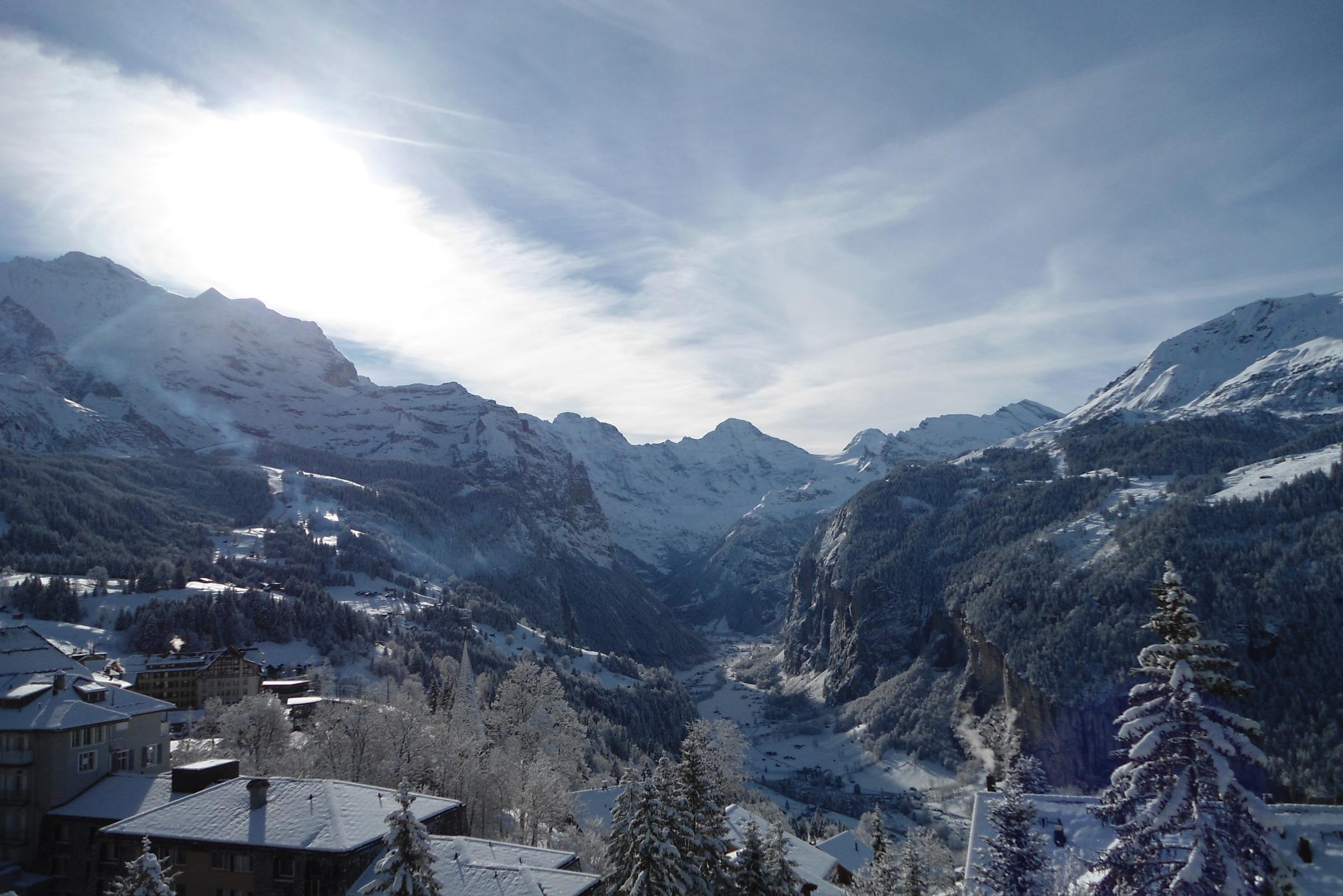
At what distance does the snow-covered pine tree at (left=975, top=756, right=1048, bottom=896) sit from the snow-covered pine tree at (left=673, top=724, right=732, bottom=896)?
12108 millimetres

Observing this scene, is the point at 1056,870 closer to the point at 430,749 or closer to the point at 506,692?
the point at 430,749

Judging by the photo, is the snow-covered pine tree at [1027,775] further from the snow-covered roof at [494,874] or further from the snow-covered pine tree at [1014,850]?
the snow-covered roof at [494,874]

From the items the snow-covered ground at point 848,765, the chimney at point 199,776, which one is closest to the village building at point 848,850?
the chimney at point 199,776

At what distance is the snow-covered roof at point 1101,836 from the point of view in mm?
27656

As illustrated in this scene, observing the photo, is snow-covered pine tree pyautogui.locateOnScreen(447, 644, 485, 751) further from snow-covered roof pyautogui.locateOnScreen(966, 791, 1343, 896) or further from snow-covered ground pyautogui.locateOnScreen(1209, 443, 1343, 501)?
snow-covered ground pyautogui.locateOnScreen(1209, 443, 1343, 501)

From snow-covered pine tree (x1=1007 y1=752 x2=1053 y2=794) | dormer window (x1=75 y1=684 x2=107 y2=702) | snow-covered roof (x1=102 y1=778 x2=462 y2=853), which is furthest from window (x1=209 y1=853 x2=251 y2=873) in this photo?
snow-covered pine tree (x1=1007 y1=752 x2=1053 y2=794)

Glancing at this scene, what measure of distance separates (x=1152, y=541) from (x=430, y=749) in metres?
139

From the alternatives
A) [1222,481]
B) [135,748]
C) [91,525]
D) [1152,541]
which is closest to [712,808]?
[135,748]

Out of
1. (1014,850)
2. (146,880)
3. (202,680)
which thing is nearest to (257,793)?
(146,880)

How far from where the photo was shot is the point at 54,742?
128ft

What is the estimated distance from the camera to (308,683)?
10912cm

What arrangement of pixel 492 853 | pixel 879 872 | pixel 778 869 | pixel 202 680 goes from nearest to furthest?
pixel 492 853 < pixel 778 869 < pixel 879 872 < pixel 202 680

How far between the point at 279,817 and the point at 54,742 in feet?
52.0

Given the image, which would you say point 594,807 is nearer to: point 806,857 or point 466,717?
point 466,717
